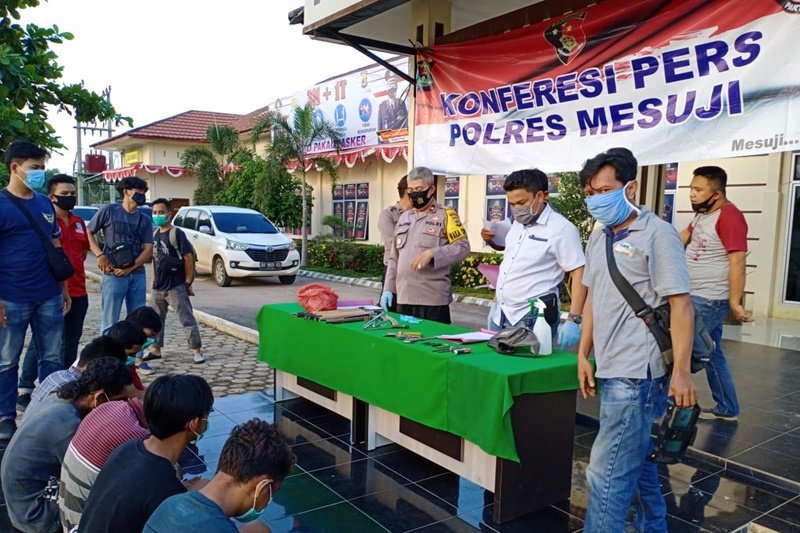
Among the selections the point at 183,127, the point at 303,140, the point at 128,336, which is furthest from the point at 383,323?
the point at 183,127

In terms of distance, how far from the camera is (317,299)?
14.4 ft

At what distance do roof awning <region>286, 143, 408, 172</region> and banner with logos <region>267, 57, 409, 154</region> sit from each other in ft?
0.77

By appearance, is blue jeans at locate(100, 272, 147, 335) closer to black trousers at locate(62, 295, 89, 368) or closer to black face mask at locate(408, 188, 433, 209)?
black trousers at locate(62, 295, 89, 368)

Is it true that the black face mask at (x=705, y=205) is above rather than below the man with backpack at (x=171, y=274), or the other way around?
above

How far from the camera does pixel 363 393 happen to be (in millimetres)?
3693

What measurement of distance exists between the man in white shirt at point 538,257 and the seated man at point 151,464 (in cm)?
188

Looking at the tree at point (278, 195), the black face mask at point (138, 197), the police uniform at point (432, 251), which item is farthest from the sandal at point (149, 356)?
the tree at point (278, 195)

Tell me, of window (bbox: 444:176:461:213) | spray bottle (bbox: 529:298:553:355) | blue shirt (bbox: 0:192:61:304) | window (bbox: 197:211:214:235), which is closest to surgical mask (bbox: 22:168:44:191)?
blue shirt (bbox: 0:192:61:304)

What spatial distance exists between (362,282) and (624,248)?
11.2 m

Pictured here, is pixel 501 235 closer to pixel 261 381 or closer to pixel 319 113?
pixel 261 381

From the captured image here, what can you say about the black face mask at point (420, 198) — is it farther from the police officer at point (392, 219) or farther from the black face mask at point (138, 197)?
the black face mask at point (138, 197)

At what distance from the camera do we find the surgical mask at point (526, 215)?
3447 millimetres

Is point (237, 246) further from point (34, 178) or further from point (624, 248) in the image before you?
point (624, 248)

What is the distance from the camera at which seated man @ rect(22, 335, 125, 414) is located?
280 centimetres
